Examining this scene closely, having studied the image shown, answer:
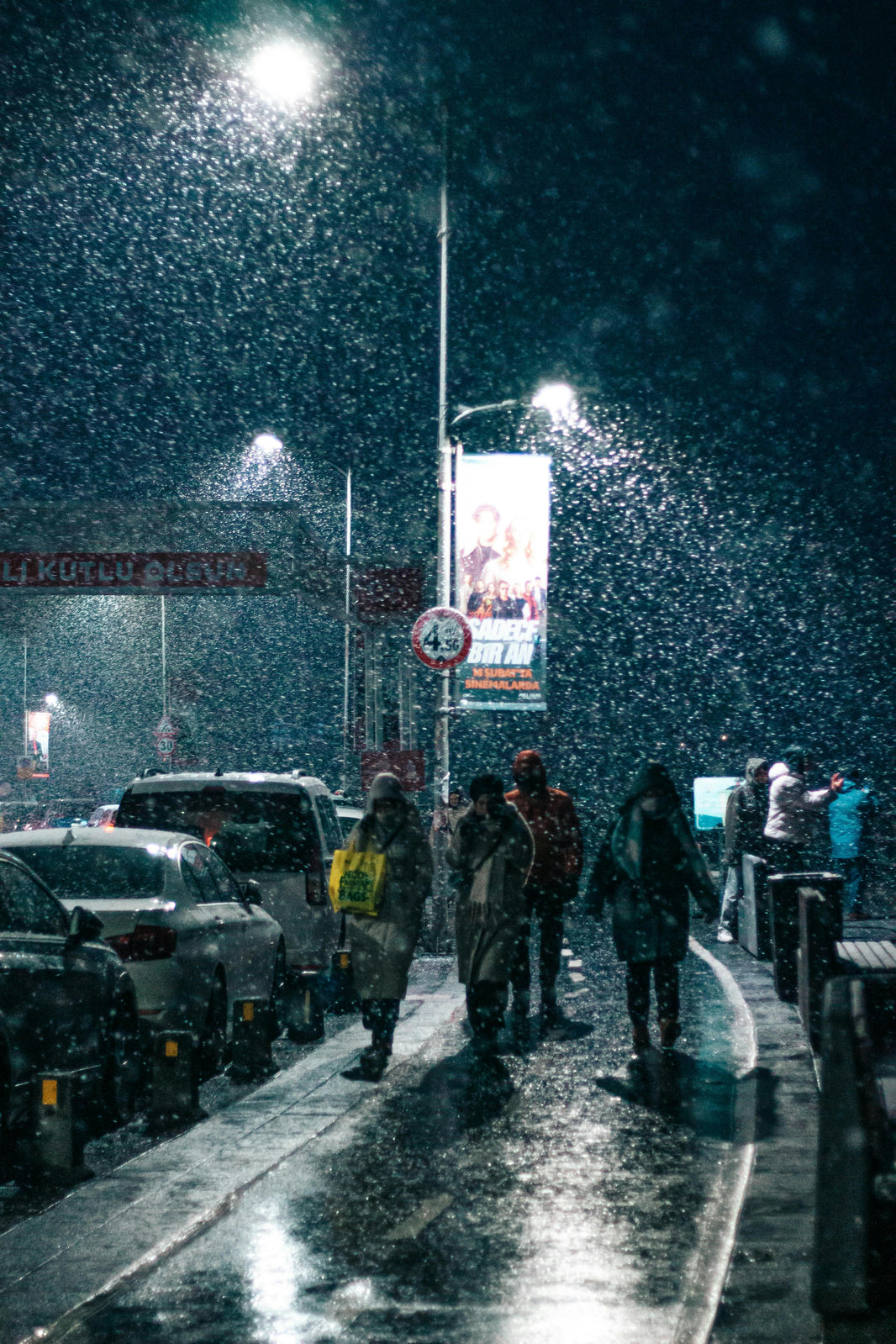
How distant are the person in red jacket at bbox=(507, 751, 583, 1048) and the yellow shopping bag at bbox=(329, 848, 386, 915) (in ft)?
4.48

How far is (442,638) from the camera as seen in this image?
1678 cm

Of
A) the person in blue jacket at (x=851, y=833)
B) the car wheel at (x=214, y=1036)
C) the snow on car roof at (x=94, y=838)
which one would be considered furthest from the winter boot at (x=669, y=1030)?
the person in blue jacket at (x=851, y=833)

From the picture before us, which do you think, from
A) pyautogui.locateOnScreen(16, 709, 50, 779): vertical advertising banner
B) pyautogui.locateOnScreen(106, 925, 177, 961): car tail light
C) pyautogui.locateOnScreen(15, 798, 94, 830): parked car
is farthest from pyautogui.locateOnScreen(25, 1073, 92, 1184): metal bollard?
pyautogui.locateOnScreen(16, 709, 50, 779): vertical advertising banner

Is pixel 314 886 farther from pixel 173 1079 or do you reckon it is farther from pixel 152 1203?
pixel 152 1203

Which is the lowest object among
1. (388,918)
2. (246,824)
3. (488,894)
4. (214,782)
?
(388,918)

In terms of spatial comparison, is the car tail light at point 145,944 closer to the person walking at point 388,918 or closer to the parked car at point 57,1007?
the parked car at point 57,1007

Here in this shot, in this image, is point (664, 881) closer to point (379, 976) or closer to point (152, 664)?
point (379, 976)

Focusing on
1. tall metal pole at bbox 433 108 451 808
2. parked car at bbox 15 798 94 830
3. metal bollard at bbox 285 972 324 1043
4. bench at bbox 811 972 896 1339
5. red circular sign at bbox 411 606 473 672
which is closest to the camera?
bench at bbox 811 972 896 1339

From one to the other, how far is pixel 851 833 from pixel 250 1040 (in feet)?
33.8

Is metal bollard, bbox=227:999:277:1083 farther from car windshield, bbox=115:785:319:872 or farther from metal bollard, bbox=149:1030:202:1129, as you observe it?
car windshield, bbox=115:785:319:872

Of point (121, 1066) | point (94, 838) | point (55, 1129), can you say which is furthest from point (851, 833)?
point (55, 1129)

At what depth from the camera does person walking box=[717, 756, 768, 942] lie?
1520 cm

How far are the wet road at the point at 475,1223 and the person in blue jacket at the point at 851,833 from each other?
9286 millimetres

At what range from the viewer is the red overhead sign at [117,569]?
25.3 metres
